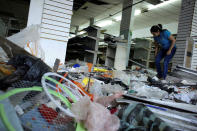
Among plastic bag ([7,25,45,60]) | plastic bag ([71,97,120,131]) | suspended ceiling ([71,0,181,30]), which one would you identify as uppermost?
suspended ceiling ([71,0,181,30])

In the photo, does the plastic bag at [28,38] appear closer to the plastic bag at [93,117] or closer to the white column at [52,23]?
the white column at [52,23]

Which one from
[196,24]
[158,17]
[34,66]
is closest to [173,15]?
[158,17]

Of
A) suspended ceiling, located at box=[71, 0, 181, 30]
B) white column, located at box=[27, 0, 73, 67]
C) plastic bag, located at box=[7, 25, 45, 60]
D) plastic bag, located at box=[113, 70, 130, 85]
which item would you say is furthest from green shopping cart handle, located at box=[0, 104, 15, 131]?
suspended ceiling, located at box=[71, 0, 181, 30]

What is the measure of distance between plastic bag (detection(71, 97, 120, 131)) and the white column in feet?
9.54

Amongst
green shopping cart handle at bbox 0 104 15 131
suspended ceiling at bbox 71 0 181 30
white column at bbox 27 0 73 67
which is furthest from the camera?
suspended ceiling at bbox 71 0 181 30

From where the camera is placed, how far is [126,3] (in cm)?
835

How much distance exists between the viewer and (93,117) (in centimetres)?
69

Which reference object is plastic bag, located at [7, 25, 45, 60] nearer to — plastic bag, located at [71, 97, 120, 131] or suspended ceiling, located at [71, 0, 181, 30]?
plastic bag, located at [71, 97, 120, 131]

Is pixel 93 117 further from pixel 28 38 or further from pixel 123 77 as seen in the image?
pixel 123 77

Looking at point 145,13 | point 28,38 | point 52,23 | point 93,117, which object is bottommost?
point 93,117

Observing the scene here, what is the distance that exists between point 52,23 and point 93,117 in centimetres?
331

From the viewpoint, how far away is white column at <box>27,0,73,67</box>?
133 inches

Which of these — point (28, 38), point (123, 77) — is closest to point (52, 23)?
point (28, 38)

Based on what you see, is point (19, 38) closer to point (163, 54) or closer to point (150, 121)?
point (150, 121)
